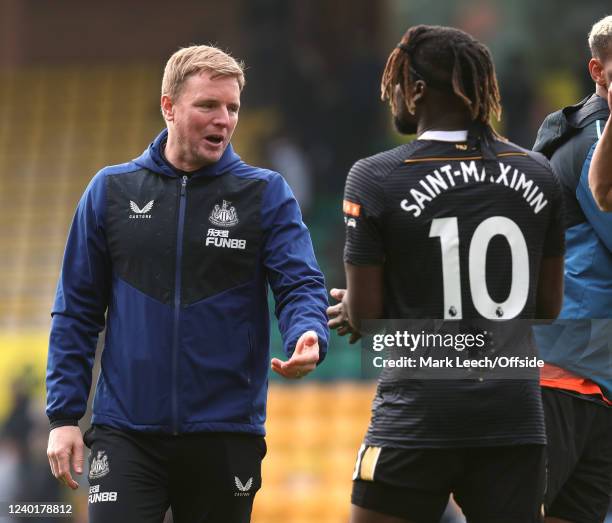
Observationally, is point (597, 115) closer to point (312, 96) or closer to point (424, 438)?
point (424, 438)

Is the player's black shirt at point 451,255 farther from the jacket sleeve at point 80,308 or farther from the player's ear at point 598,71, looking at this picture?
the jacket sleeve at point 80,308

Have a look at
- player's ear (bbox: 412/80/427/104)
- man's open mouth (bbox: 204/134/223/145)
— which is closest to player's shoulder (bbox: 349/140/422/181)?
player's ear (bbox: 412/80/427/104)

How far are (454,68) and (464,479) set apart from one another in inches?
40.6

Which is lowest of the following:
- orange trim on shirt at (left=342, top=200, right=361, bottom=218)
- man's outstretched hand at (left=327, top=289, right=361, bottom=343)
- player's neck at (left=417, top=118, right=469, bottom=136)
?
man's outstretched hand at (left=327, top=289, right=361, bottom=343)

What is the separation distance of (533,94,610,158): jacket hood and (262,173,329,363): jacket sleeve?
725 millimetres

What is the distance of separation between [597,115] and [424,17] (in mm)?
11450

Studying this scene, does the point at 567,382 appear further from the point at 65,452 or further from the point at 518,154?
the point at 65,452

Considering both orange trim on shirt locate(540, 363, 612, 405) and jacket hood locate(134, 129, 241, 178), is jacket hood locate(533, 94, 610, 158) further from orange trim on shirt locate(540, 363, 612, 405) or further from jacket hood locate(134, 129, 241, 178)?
jacket hood locate(134, 129, 241, 178)

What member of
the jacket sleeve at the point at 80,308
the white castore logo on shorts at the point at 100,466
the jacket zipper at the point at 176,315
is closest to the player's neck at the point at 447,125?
the jacket zipper at the point at 176,315

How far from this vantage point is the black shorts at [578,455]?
368cm

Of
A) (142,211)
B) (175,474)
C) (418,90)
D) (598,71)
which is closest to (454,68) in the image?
(418,90)

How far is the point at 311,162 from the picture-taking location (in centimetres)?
1438

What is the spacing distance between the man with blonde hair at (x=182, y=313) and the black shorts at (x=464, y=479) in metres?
0.36

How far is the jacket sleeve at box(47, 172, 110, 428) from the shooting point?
3574mm
